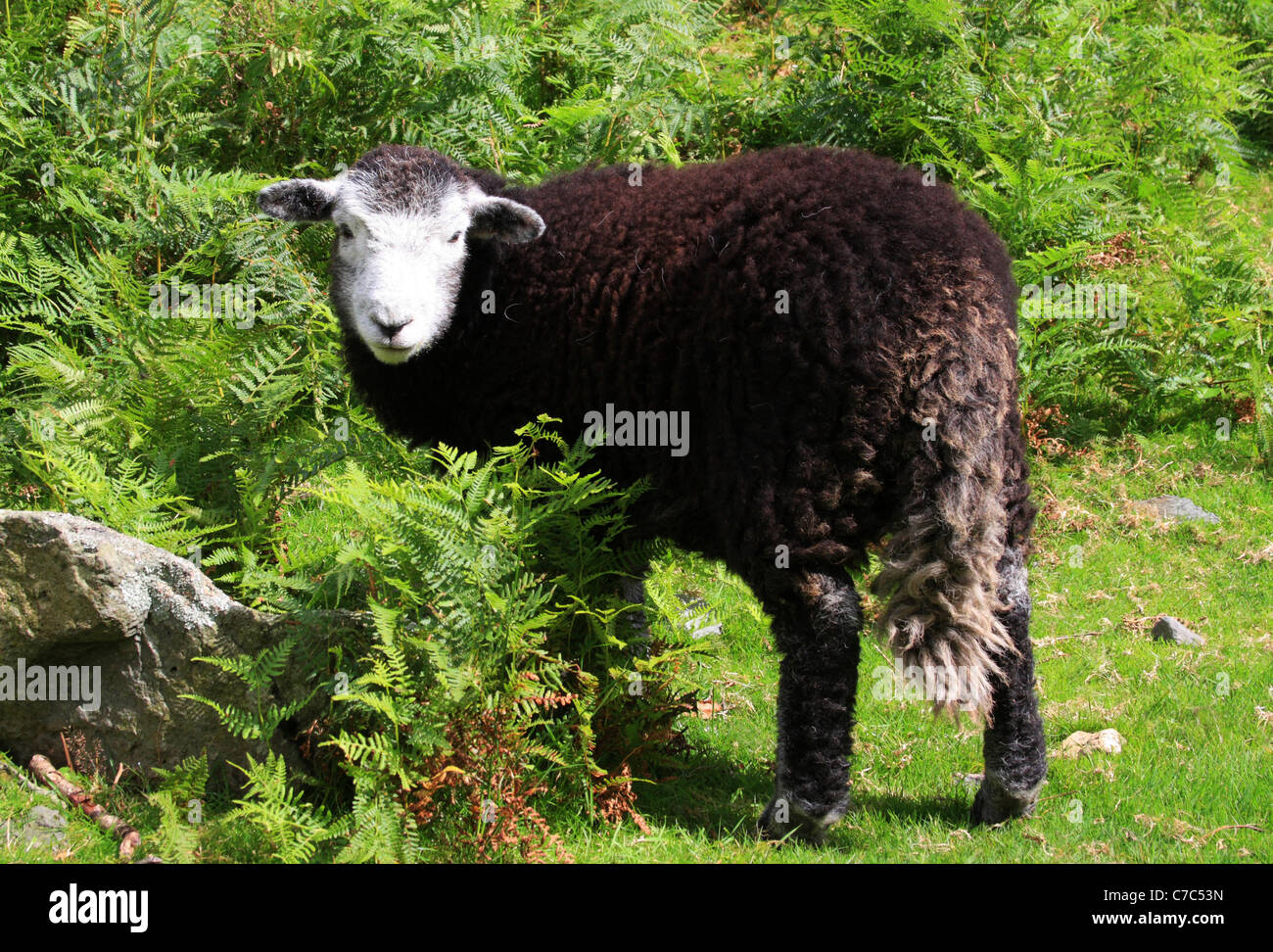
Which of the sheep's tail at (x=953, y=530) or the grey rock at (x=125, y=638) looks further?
the grey rock at (x=125, y=638)

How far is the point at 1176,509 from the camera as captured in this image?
8289 mm

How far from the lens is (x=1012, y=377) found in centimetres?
521

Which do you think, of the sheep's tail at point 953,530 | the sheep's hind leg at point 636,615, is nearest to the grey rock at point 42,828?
the sheep's hind leg at point 636,615

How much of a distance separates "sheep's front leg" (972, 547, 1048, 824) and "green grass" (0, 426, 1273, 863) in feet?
0.41

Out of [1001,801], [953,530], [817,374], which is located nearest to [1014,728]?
[1001,801]

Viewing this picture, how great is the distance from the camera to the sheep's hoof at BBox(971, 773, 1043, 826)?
5348mm

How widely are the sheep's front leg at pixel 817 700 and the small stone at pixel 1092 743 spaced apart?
1.53 metres

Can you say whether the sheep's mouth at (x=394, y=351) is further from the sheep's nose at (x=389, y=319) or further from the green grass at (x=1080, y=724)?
the green grass at (x=1080, y=724)

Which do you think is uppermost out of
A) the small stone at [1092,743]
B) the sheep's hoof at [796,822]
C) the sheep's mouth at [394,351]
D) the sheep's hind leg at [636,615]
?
the sheep's mouth at [394,351]

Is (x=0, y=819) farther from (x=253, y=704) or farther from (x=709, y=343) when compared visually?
(x=709, y=343)

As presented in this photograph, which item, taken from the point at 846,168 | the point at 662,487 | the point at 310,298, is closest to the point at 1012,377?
the point at 846,168

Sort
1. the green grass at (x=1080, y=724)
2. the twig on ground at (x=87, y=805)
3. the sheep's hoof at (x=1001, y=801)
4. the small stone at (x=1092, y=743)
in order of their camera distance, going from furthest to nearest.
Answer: the small stone at (x=1092, y=743), the sheep's hoof at (x=1001, y=801), the green grass at (x=1080, y=724), the twig on ground at (x=87, y=805)

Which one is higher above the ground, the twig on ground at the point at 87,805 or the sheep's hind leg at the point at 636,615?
the sheep's hind leg at the point at 636,615

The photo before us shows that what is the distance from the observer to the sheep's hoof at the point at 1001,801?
17.5 ft
